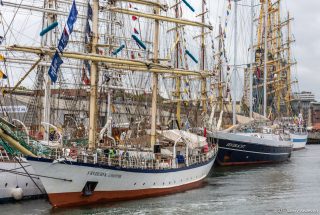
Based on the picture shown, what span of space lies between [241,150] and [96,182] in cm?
2778

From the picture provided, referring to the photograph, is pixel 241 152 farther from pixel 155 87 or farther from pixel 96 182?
pixel 96 182

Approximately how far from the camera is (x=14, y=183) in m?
28.1

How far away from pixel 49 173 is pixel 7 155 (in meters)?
4.92

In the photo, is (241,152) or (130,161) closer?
(130,161)

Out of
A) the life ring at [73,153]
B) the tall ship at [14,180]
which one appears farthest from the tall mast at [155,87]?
the tall ship at [14,180]

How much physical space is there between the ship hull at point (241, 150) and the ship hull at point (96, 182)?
19.1 metres

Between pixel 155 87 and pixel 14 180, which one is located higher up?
pixel 155 87

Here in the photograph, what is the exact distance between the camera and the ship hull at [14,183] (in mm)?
27484

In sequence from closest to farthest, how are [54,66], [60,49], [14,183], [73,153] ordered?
[54,66] → [60,49] → [73,153] → [14,183]

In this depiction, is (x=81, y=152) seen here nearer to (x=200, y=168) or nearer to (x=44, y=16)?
(x=200, y=168)

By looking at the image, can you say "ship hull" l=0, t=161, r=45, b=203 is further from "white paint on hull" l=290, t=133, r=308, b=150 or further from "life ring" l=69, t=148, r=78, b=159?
"white paint on hull" l=290, t=133, r=308, b=150

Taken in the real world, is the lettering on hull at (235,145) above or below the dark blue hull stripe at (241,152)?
above

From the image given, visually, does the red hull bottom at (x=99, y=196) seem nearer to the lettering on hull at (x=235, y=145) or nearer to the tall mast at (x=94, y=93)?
the tall mast at (x=94, y=93)

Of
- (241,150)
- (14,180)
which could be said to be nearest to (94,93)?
(14,180)
